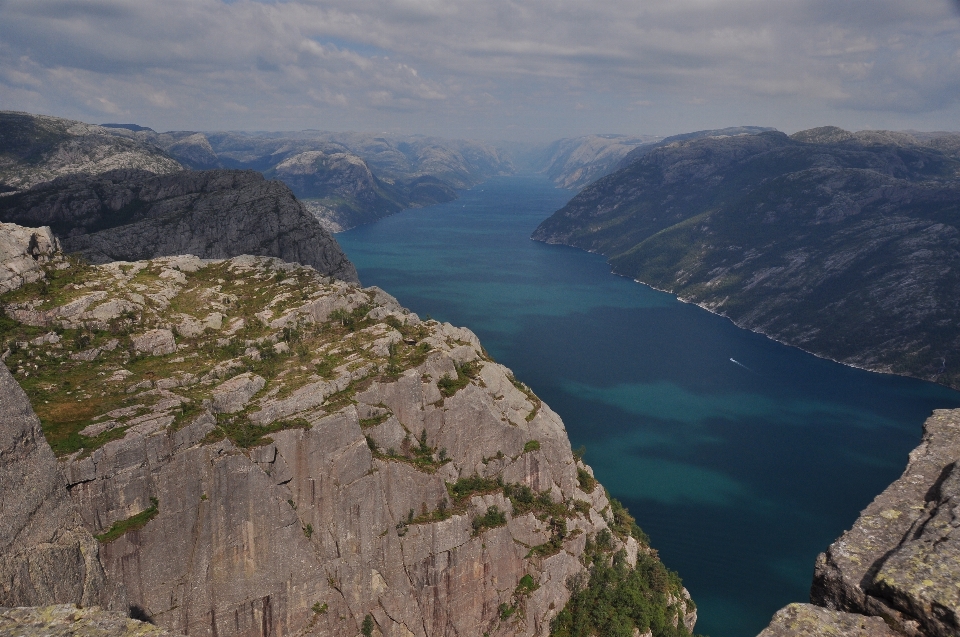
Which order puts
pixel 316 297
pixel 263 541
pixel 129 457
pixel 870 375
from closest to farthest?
1. pixel 129 457
2. pixel 263 541
3. pixel 316 297
4. pixel 870 375

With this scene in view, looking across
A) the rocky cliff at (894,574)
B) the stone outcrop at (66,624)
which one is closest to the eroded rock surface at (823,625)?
the rocky cliff at (894,574)

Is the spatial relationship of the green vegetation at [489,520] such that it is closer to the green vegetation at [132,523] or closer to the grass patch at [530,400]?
the grass patch at [530,400]

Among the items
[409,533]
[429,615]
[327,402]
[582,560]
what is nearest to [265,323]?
[327,402]

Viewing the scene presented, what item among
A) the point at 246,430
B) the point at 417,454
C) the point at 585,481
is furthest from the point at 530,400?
the point at 246,430

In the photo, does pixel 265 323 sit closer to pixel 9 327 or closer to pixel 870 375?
pixel 9 327

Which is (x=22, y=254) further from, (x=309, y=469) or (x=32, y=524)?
(x=32, y=524)

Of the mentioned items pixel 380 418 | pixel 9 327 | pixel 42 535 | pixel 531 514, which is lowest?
pixel 531 514

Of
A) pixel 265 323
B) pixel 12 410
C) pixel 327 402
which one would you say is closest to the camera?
pixel 12 410
